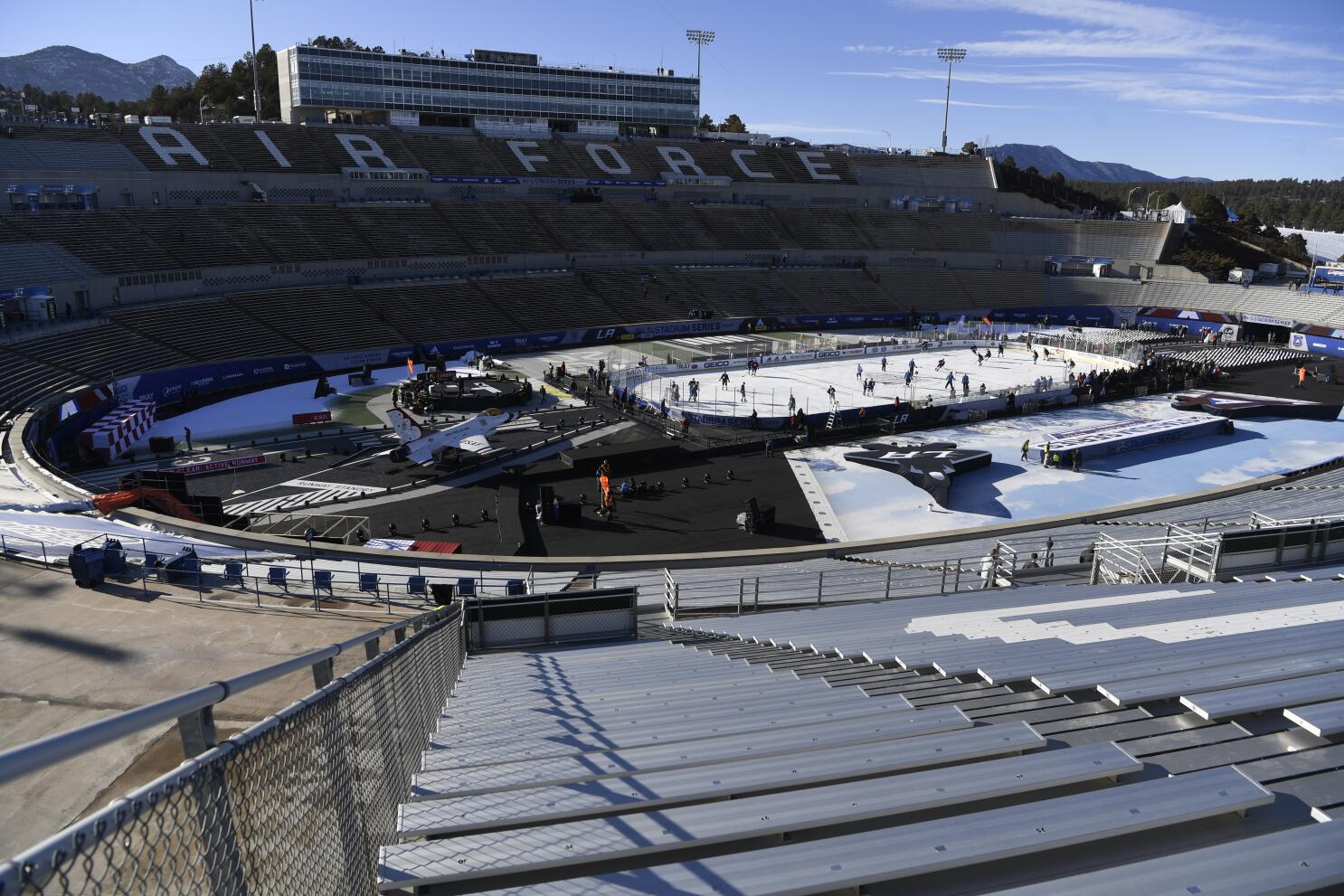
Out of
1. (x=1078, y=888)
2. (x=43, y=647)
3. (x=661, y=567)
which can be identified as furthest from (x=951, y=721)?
(x=661, y=567)

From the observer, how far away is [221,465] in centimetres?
3116

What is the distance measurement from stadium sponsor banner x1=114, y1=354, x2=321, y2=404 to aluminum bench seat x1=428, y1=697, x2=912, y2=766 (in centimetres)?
3914

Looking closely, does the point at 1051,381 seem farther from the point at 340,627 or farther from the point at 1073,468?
the point at 340,627

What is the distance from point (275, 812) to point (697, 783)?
8.49ft

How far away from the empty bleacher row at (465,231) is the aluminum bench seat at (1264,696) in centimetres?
5376

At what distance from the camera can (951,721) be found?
649 cm

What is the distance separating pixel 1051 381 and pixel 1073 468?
13.1 m

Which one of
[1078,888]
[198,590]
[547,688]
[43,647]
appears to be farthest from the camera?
[198,590]

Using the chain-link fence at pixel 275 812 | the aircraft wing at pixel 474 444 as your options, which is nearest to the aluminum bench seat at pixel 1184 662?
the chain-link fence at pixel 275 812

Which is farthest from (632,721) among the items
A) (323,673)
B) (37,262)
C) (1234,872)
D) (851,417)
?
(37,262)

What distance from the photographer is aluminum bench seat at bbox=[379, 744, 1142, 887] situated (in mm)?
4391

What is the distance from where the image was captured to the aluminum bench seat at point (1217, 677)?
6762 mm

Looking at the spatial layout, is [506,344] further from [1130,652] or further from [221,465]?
[1130,652]

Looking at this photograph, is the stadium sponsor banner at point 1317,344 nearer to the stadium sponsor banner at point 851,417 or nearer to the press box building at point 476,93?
the stadium sponsor banner at point 851,417
